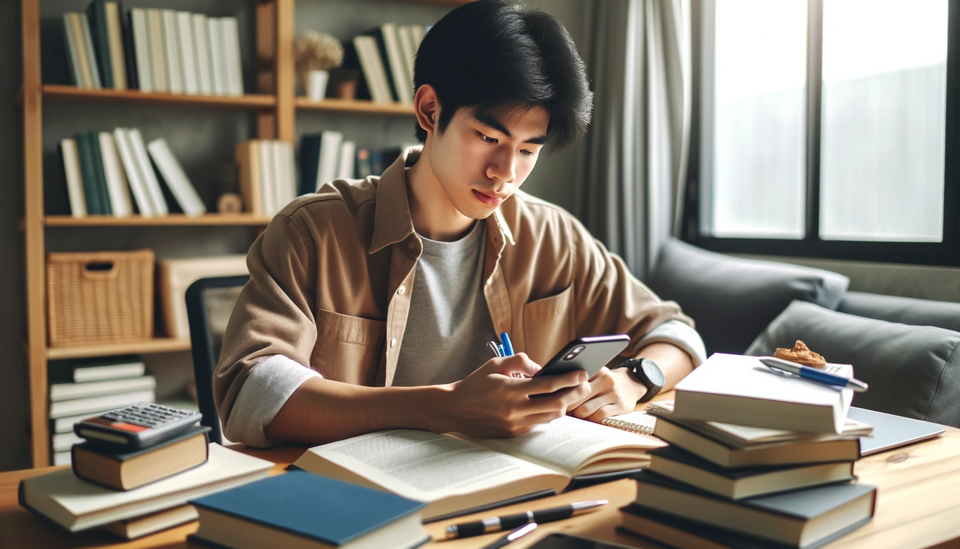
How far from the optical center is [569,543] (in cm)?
66

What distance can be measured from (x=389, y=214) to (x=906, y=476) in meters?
0.90

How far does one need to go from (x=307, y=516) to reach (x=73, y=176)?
2.16m

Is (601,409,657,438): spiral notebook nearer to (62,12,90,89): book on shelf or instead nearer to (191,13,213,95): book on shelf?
(191,13,213,95): book on shelf

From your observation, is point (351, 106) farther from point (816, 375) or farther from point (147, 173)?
point (816, 375)

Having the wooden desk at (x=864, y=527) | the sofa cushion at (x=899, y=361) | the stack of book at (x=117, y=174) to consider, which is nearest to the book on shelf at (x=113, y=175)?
the stack of book at (x=117, y=174)

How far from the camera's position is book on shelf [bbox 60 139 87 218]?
2.34 meters

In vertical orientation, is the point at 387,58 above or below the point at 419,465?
above

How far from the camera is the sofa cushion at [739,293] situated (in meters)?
1.92

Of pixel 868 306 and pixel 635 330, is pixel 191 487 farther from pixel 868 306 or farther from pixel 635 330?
pixel 868 306

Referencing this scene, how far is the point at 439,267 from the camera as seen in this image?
4.70 ft

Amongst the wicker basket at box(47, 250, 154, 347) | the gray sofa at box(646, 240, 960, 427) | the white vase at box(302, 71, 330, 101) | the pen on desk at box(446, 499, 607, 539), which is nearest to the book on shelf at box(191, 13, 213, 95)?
the white vase at box(302, 71, 330, 101)

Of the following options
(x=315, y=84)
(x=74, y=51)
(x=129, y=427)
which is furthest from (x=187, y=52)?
(x=129, y=427)

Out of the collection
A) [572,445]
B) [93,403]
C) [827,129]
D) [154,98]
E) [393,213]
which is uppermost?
[154,98]

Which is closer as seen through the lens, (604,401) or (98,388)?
(604,401)
